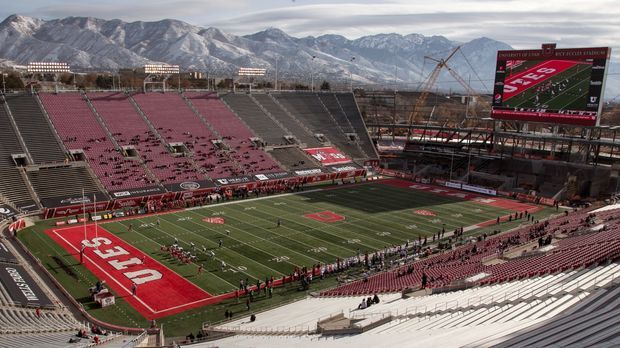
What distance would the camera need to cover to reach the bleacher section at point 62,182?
137 feet

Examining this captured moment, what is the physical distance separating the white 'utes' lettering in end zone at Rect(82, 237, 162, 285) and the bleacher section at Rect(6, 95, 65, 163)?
16251 millimetres

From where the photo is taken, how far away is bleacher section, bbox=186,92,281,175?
182 feet

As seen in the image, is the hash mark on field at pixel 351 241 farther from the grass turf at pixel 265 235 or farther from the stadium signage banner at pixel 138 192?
the stadium signage banner at pixel 138 192

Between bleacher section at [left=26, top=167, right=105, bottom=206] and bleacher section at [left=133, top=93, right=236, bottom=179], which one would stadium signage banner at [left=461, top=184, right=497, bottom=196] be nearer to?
bleacher section at [left=133, top=93, right=236, bottom=179]

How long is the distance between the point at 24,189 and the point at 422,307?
3564cm

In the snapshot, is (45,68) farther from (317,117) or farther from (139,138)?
(317,117)

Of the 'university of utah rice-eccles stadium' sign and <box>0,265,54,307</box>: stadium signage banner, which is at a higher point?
the 'university of utah rice-eccles stadium' sign

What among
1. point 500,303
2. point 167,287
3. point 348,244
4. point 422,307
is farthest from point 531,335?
point 348,244

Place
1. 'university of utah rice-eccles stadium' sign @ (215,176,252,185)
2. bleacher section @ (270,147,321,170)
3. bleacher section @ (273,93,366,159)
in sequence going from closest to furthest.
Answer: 'university of utah rice-eccles stadium' sign @ (215,176,252,185) < bleacher section @ (270,147,321,170) < bleacher section @ (273,93,366,159)

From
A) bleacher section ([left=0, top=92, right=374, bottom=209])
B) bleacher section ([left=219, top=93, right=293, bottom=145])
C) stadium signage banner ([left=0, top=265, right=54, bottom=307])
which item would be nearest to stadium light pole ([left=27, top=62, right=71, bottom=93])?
bleacher section ([left=0, top=92, right=374, bottom=209])

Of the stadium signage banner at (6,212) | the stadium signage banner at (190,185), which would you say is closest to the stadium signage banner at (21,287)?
the stadium signage banner at (6,212)

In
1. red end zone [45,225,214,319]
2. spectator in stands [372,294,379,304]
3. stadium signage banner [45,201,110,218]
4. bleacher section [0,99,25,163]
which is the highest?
bleacher section [0,99,25,163]

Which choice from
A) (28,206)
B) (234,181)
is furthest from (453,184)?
(28,206)

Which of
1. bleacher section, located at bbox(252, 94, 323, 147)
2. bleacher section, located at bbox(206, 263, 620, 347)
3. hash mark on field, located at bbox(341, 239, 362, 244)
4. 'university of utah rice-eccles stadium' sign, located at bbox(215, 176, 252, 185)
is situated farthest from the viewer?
bleacher section, located at bbox(252, 94, 323, 147)
